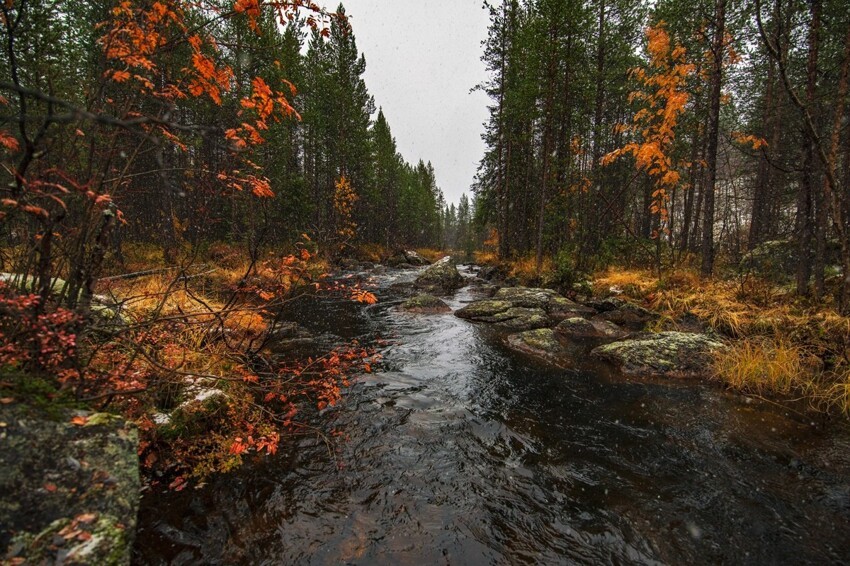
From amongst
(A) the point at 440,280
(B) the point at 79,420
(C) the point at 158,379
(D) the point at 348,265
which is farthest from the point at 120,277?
(D) the point at 348,265

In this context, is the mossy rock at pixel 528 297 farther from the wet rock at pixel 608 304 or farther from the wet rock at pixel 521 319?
the wet rock at pixel 608 304

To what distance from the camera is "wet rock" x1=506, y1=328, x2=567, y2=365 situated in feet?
25.3

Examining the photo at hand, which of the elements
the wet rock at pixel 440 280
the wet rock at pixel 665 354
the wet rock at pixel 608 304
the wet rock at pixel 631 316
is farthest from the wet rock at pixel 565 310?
the wet rock at pixel 440 280

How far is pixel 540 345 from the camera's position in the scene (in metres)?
8.09

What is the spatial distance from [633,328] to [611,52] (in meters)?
13.8

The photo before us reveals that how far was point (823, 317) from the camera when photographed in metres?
6.44

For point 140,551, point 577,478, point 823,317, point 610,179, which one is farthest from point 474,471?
point 610,179

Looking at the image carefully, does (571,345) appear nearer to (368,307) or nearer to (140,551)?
(368,307)

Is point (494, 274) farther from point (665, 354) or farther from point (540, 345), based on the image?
point (665, 354)

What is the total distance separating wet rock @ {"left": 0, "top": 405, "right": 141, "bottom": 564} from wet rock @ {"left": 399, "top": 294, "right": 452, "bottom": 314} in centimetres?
967

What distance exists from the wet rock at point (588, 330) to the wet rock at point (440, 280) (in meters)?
7.52

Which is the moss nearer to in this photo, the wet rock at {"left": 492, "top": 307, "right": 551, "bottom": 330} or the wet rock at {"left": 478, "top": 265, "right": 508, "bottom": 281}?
the wet rock at {"left": 492, "top": 307, "right": 551, "bottom": 330}

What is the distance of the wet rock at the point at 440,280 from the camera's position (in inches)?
650

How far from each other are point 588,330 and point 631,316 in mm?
1705
